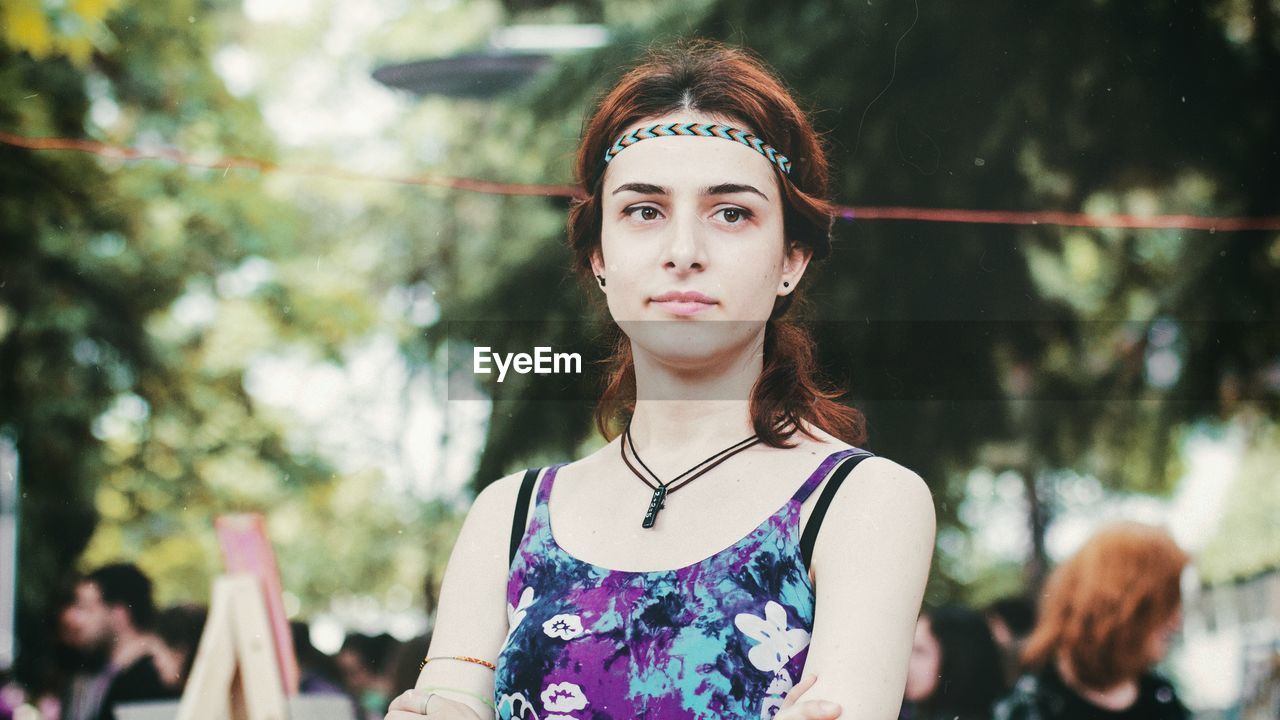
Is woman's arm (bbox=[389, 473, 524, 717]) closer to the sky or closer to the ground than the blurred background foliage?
closer to the ground

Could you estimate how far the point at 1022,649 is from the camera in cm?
300

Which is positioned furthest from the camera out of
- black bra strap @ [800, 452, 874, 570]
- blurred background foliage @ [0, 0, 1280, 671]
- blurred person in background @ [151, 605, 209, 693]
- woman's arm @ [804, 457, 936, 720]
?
blurred person in background @ [151, 605, 209, 693]

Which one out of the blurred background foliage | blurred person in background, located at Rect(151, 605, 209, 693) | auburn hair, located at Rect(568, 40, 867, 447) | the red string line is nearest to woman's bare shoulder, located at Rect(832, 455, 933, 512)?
auburn hair, located at Rect(568, 40, 867, 447)

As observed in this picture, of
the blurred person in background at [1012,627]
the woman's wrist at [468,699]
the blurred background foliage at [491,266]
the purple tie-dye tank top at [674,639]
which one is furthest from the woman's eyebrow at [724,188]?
the blurred person in background at [1012,627]

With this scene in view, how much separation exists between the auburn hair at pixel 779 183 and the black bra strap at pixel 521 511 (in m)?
0.32

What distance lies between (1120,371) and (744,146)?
59.6 inches

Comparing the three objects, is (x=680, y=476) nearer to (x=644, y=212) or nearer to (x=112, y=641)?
(x=644, y=212)

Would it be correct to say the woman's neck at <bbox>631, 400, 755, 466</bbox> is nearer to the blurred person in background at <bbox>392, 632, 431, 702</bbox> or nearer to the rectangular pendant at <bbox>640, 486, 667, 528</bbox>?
the rectangular pendant at <bbox>640, 486, 667, 528</bbox>

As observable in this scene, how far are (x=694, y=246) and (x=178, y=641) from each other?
1.90 m

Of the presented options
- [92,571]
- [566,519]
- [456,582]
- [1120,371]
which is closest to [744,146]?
[566,519]

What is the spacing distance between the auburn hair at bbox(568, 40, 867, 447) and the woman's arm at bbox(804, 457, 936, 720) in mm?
181

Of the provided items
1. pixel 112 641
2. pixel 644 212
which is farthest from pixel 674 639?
pixel 112 641

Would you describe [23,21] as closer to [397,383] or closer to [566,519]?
[397,383]

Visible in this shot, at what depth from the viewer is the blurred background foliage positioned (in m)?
2.77
